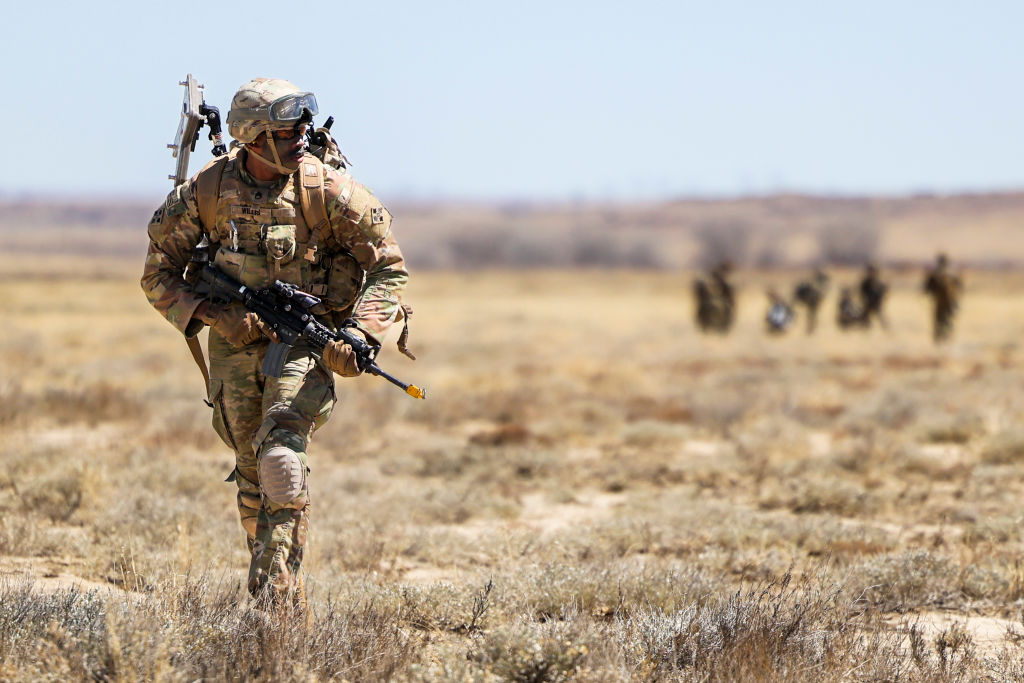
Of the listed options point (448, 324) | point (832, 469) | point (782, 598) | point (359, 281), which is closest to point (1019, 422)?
point (832, 469)

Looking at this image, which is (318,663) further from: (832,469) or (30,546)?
(832,469)

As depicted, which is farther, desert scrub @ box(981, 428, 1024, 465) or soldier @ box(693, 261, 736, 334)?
soldier @ box(693, 261, 736, 334)

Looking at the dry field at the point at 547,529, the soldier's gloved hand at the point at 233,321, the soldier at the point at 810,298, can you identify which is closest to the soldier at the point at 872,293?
the soldier at the point at 810,298

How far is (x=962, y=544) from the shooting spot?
6457 mm

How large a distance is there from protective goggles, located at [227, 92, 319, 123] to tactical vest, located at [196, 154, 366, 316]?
9.6 inches

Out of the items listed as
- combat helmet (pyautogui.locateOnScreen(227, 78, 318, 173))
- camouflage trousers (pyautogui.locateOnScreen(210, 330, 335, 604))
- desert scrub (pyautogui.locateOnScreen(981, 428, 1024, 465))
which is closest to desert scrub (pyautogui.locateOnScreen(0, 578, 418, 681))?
camouflage trousers (pyautogui.locateOnScreen(210, 330, 335, 604))

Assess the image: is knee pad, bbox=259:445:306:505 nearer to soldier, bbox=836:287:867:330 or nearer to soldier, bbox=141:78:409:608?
soldier, bbox=141:78:409:608

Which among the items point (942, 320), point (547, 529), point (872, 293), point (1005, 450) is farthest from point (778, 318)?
point (547, 529)

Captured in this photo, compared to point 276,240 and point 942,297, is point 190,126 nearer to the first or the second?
point 276,240

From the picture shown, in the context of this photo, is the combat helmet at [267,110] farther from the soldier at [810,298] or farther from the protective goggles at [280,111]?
the soldier at [810,298]

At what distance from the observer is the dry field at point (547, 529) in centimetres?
364

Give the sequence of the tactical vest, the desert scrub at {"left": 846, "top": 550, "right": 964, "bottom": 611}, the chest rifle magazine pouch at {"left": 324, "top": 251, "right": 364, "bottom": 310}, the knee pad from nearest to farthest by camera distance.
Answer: the knee pad
the tactical vest
the chest rifle magazine pouch at {"left": 324, "top": 251, "right": 364, "bottom": 310}
the desert scrub at {"left": 846, "top": 550, "right": 964, "bottom": 611}

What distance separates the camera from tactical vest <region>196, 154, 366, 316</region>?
14.3ft

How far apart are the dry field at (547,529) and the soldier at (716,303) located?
34.6ft
